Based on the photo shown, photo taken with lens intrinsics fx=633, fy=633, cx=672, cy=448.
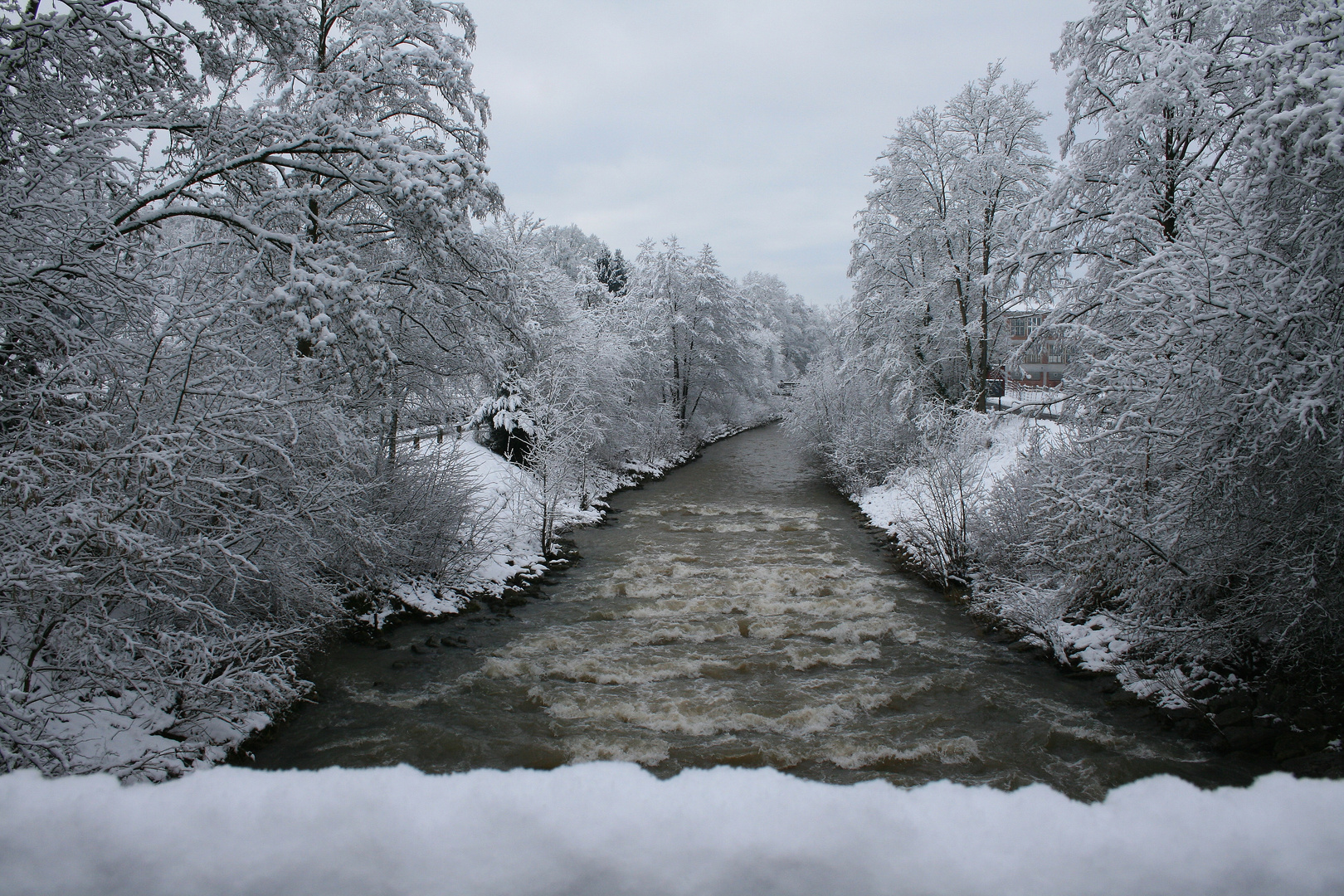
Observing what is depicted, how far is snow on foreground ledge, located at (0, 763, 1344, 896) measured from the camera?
2.54 meters

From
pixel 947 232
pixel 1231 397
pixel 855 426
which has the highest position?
pixel 947 232

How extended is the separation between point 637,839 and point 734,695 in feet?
12.1

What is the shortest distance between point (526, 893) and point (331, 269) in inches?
179

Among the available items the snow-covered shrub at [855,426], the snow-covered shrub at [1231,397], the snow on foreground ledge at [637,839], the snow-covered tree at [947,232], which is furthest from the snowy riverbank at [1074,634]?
the snow-covered tree at [947,232]

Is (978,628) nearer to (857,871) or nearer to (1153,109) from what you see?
(857,871)

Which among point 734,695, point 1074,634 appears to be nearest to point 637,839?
point 734,695

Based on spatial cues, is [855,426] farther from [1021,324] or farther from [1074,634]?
[1074,634]

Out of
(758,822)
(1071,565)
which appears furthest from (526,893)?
(1071,565)

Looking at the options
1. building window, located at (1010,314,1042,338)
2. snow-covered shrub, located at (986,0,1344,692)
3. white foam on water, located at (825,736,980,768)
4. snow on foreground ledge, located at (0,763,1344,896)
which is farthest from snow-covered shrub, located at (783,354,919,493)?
snow on foreground ledge, located at (0,763,1344,896)

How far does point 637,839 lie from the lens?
278 cm

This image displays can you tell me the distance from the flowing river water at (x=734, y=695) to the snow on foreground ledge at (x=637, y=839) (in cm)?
218

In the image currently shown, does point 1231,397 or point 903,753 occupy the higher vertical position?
point 1231,397

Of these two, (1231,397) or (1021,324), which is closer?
(1231,397)

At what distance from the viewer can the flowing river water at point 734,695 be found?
5.14m
